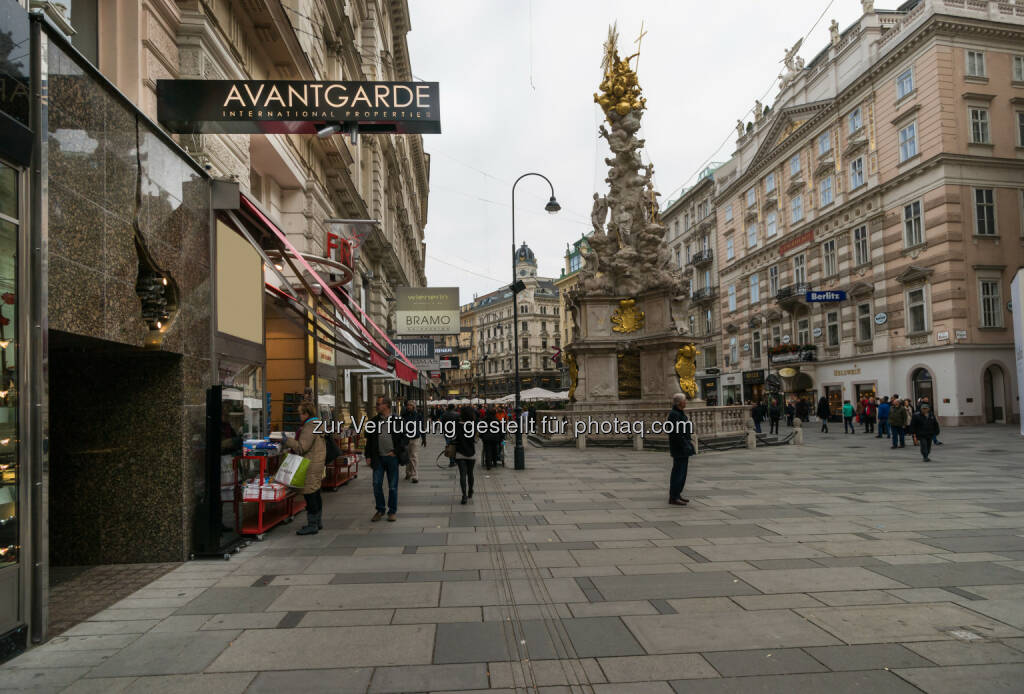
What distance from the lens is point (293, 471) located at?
8602 mm

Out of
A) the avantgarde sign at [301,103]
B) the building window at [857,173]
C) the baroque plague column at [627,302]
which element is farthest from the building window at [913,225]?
the avantgarde sign at [301,103]

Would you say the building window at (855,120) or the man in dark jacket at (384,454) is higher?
the building window at (855,120)

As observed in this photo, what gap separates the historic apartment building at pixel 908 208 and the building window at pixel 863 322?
9 cm

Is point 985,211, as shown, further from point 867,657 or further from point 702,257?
point 867,657

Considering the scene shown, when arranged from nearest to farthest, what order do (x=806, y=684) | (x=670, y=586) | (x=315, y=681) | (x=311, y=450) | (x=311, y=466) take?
(x=806, y=684)
(x=315, y=681)
(x=670, y=586)
(x=311, y=466)
(x=311, y=450)

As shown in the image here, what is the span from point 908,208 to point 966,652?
117ft

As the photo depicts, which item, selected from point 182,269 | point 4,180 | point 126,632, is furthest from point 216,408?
point 4,180

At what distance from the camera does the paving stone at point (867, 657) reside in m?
4.18

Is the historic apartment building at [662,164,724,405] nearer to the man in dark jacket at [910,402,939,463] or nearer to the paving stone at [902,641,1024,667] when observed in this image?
the man in dark jacket at [910,402,939,463]

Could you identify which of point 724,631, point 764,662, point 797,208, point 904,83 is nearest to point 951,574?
point 724,631

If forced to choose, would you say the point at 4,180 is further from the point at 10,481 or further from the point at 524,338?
the point at 524,338

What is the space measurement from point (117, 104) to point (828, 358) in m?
42.4

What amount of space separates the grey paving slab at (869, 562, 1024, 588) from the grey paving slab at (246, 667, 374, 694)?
482 cm

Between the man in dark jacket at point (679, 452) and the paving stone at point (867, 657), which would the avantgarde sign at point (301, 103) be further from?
the paving stone at point (867, 657)
